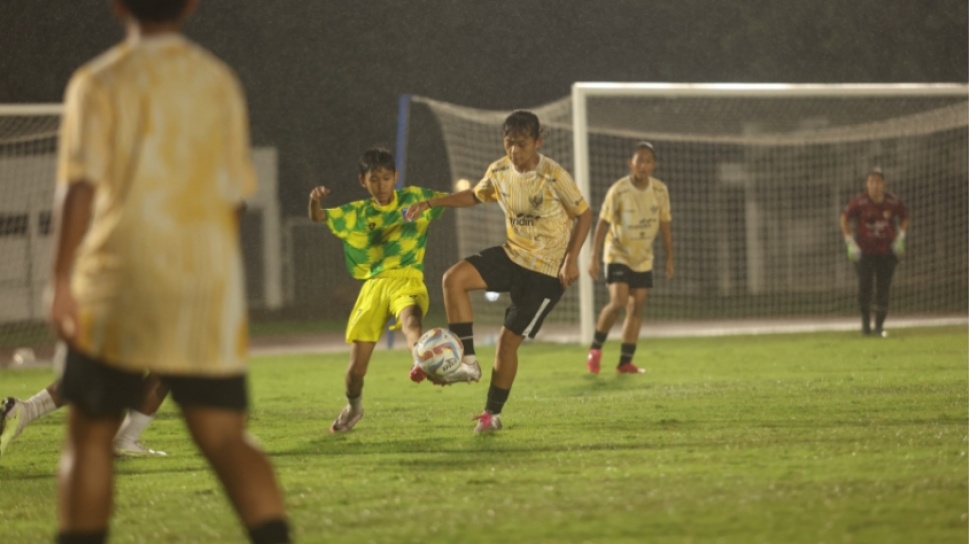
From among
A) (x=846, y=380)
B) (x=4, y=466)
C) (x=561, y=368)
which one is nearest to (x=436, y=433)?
(x=4, y=466)

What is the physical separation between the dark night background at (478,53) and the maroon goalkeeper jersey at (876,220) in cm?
1301

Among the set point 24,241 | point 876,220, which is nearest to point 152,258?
point 876,220

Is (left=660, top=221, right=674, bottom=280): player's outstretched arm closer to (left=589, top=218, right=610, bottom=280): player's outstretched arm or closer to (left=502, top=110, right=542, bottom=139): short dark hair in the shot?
(left=589, top=218, right=610, bottom=280): player's outstretched arm

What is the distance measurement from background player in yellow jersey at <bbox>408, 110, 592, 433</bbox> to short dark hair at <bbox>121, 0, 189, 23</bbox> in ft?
12.8

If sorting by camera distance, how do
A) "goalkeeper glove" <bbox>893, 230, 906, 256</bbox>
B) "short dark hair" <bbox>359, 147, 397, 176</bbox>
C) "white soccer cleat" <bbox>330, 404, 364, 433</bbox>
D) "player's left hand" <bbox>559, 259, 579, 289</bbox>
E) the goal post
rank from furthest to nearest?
the goal post
"goalkeeper glove" <bbox>893, 230, 906, 256</bbox>
"white soccer cleat" <bbox>330, 404, 364, 433</bbox>
"short dark hair" <bbox>359, 147, 397, 176</bbox>
"player's left hand" <bbox>559, 259, 579, 289</bbox>

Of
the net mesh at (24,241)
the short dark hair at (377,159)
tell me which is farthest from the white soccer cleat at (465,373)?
the net mesh at (24,241)

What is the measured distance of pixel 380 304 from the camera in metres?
7.50

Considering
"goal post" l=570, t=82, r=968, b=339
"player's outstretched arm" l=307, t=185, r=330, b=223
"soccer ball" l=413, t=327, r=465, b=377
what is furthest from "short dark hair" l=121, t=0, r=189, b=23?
"goal post" l=570, t=82, r=968, b=339

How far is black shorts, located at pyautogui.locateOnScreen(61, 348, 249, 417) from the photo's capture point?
127 inches

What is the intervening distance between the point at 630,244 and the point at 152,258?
827cm

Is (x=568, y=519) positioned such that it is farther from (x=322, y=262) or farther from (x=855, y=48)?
(x=855, y=48)

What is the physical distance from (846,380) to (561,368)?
2926mm

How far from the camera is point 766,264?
20.9m

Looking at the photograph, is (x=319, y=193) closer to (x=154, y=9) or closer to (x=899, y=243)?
(x=154, y=9)
